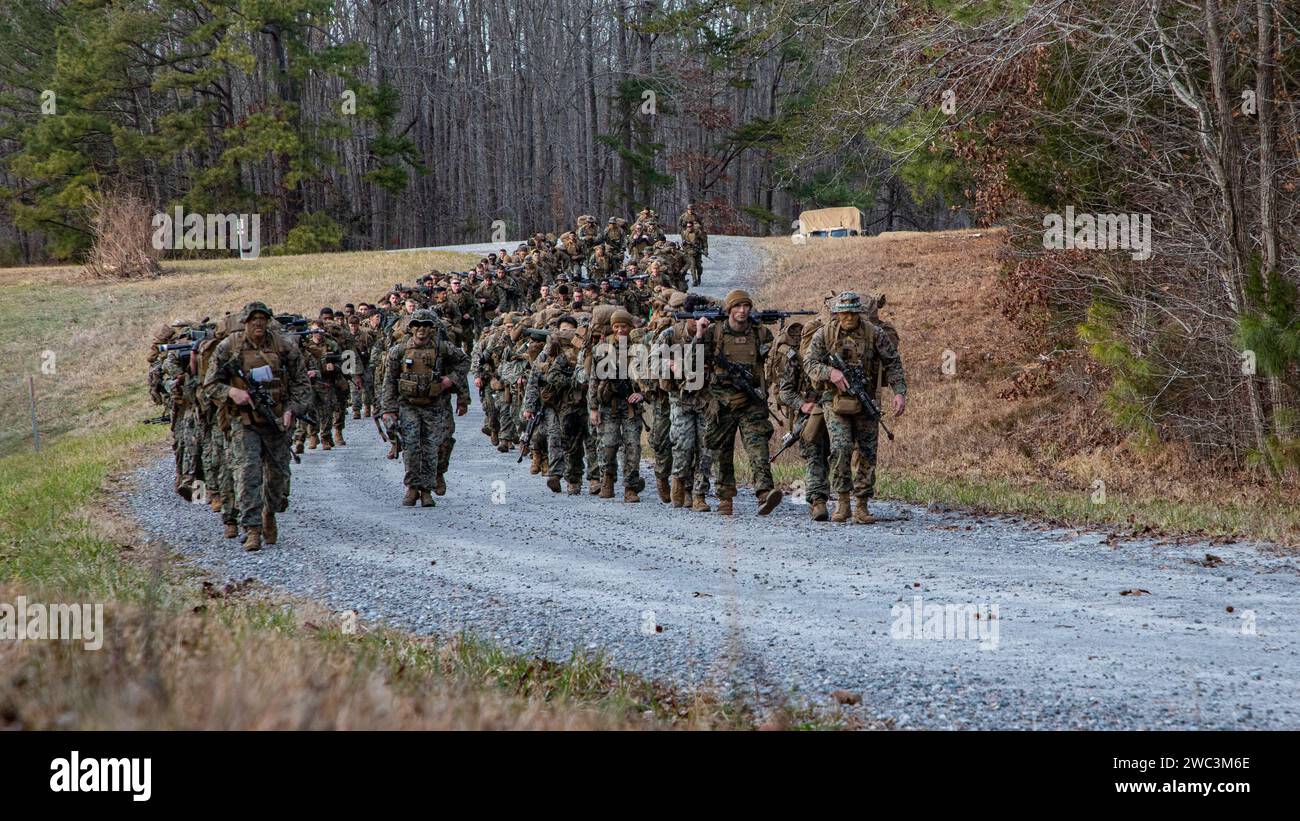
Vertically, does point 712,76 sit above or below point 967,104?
above

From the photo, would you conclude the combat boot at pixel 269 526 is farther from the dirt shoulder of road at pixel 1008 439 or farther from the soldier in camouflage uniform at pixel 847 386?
the dirt shoulder of road at pixel 1008 439

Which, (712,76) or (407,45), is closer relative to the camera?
(712,76)

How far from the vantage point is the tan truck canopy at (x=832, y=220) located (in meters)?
48.4

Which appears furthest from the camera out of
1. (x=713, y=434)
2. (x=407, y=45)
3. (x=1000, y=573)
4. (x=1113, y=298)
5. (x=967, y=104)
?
(x=407, y=45)

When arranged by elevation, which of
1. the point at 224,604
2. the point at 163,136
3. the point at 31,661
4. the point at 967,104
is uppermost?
the point at 163,136

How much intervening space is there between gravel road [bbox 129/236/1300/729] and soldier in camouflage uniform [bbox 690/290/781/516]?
567mm

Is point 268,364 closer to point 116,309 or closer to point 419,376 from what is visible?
point 419,376

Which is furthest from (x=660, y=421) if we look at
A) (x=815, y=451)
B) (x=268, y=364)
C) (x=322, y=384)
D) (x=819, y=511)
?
(x=322, y=384)

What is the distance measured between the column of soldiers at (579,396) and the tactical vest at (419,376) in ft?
0.05

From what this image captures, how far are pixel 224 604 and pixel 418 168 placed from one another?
51.5 meters

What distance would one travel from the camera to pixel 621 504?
13141 mm

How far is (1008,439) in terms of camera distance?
18328 millimetres
